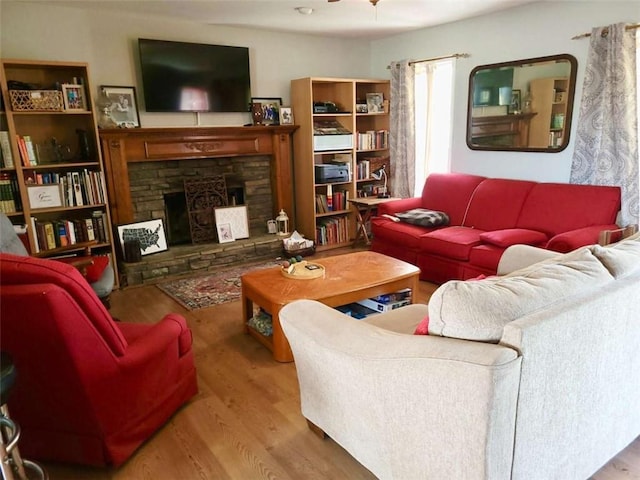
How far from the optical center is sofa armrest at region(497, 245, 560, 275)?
2.49 meters

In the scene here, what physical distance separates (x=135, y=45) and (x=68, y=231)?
68.8 inches

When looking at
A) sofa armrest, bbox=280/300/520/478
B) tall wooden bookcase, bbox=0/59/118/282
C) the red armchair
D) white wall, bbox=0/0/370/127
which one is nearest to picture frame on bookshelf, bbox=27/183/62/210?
tall wooden bookcase, bbox=0/59/118/282

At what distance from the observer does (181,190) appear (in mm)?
4527

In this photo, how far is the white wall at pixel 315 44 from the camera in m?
3.59

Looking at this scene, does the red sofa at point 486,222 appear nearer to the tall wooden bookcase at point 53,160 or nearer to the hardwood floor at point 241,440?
the hardwood floor at point 241,440

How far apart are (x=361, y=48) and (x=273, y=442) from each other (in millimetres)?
4753

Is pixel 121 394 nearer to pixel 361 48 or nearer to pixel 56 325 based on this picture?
pixel 56 325

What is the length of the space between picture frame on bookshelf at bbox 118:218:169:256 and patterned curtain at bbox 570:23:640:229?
3.76m

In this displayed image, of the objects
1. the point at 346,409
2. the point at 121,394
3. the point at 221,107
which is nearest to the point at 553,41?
the point at 221,107

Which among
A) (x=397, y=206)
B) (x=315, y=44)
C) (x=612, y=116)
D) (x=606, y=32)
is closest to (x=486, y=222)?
(x=397, y=206)

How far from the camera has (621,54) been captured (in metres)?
3.26

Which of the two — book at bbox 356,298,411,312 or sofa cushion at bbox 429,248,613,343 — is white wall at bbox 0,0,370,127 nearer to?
book at bbox 356,298,411,312

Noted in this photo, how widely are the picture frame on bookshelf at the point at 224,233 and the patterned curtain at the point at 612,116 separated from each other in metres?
3.28

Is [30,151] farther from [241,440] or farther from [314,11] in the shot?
[241,440]
